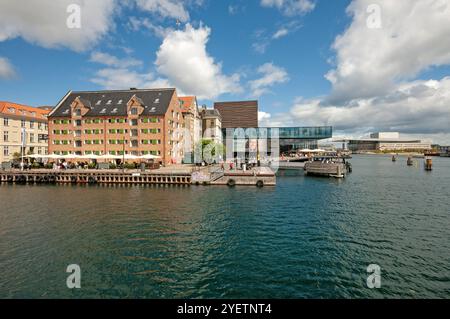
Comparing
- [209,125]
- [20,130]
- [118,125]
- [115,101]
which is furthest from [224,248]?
[209,125]

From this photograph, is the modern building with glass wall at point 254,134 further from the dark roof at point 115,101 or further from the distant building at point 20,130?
the distant building at point 20,130

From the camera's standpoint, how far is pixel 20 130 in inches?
2630

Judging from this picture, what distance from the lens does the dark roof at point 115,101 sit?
2503 inches

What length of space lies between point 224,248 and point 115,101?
63264 millimetres

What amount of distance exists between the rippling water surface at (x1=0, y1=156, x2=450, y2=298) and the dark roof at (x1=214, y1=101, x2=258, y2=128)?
110764mm

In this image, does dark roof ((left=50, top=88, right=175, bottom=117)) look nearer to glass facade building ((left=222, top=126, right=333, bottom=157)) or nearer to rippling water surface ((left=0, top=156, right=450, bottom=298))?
rippling water surface ((left=0, top=156, right=450, bottom=298))

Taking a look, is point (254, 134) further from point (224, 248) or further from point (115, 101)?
point (224, 248)

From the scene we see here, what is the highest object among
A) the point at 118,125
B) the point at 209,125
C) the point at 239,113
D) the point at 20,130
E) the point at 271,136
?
the point at 239,113

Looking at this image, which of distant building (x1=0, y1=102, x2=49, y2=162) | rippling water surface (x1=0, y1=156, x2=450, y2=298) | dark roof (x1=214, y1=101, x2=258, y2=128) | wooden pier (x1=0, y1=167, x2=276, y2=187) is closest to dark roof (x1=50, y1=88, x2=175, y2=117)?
distant building (x1=0, y1=102, x2=49, y2=162)

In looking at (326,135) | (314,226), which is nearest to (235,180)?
(314,226)

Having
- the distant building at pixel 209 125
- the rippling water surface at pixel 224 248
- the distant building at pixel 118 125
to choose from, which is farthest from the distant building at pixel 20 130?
the distant building at pixel 209 125

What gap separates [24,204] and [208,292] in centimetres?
3043

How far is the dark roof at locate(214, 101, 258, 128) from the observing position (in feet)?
454
